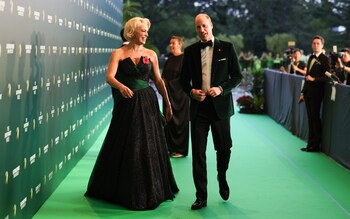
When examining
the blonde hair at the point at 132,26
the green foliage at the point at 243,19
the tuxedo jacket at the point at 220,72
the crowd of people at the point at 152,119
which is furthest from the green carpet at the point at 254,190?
the green foliage at the point at 243,19

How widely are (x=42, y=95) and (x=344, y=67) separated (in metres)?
7.82

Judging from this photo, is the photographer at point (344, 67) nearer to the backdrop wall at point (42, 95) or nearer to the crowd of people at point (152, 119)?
the backdrop wall at point (42, 95)

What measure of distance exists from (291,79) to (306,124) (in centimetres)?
228

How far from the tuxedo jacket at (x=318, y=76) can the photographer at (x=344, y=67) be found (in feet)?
4.84

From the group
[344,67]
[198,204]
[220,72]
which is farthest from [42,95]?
[344,67]

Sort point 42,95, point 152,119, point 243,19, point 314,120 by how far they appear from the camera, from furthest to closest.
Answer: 1. point 243,19
2. point 314,120
3. point 152,119
4. point 42,95

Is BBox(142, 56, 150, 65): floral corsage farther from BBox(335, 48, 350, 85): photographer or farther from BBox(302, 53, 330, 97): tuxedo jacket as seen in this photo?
BBox(335, 48, 350, 85): photographer

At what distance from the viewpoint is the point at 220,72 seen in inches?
297

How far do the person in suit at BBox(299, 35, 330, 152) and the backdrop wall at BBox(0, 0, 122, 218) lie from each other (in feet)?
12.5

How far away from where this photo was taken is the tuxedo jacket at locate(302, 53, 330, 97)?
39.6ft

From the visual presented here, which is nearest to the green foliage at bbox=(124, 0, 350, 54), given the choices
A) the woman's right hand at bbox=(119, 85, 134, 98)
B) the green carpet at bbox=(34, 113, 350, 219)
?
the green carpet at bbox=(34, 113, 350, 219)

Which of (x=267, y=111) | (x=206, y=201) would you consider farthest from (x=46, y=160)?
(x=267, y=111)

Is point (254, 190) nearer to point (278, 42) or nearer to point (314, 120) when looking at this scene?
point (314, 120)

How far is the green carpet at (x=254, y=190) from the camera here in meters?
7.43
